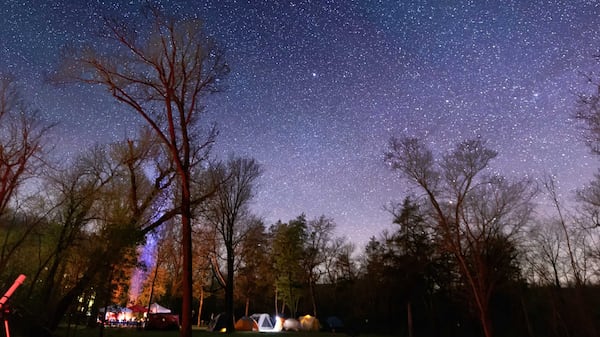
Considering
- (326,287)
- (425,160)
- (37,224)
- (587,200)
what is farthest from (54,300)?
(326,287)

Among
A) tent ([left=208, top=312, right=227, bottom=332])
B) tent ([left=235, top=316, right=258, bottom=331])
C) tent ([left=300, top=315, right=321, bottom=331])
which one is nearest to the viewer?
tent ([left=208, top=312, right=227, bottom=332])

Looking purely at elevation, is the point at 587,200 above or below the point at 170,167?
below

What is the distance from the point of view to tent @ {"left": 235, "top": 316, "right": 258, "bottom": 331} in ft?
134

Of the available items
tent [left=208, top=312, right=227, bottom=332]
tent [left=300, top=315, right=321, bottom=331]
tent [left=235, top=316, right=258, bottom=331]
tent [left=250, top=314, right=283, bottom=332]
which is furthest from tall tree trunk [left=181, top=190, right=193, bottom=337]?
tent [left=300, top=315, right=321, bottom=331]

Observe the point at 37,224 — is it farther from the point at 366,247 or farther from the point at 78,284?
the point at 366,247

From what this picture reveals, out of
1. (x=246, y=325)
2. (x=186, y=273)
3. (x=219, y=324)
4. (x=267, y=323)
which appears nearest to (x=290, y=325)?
(x=267, y=323)

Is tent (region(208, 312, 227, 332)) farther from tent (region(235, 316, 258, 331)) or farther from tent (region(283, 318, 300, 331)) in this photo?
tent (region(283, 318, 300, 331))

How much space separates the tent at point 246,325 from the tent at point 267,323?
0.71 m

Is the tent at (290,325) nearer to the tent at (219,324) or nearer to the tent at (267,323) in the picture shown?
the tent at (267,323)

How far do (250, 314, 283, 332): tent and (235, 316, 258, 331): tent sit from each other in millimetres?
712

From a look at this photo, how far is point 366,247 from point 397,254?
9554 mm

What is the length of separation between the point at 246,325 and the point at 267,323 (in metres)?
2.80

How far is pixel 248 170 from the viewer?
38594 millimetres

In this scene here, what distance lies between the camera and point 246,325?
4116cm
